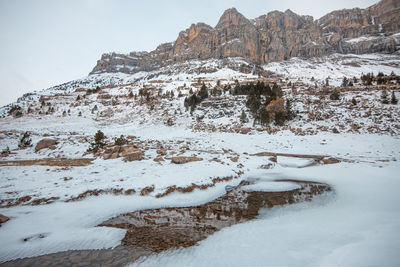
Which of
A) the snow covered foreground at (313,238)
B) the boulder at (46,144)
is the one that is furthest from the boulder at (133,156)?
the boulder at (46,144)

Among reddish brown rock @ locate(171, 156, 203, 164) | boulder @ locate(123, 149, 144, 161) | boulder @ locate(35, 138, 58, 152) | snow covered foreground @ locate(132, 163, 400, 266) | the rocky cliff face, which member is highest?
the rocky cliff face

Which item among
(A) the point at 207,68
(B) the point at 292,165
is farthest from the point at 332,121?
(A) the point at 207,68

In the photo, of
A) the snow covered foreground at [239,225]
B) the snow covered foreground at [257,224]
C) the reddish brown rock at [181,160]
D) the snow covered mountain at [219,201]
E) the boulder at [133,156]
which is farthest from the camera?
the boulder at [133,156]

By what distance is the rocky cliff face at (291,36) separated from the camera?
138125 mm

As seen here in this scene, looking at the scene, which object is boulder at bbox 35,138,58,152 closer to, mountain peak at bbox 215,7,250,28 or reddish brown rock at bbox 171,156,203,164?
reddish brown rock at bbox 171,156,203,164

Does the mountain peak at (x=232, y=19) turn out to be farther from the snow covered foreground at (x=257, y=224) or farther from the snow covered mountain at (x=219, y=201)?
the snow covered foreground at (x=257, y=224)

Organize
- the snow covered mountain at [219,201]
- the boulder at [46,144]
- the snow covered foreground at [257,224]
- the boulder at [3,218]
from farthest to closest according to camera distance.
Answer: the boulder at [46,144], the boulder at [3,218], the snow covered mountain at [219,201], the snow covered foreground at [257,224]

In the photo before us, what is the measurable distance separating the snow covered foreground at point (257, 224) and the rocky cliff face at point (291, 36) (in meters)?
143

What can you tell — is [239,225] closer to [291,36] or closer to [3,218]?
[3,218]

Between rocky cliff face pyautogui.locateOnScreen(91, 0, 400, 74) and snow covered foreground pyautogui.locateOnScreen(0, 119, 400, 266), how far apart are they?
471 feet

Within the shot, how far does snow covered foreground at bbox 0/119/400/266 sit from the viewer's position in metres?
3.70

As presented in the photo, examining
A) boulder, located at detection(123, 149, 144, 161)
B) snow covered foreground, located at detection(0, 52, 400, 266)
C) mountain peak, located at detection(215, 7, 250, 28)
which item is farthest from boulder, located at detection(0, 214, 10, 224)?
mountain peak, located at detection(215, 7, 250, 28)

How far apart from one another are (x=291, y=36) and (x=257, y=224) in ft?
648

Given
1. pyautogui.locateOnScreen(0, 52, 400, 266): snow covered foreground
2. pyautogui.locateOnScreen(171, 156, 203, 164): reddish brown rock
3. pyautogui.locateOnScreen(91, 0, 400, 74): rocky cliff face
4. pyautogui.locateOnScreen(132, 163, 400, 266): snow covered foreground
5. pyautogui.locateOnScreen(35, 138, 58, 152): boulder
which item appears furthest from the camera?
pyautogui.locateOnScreen(91, 0, 400, 74): rocky cliff face
